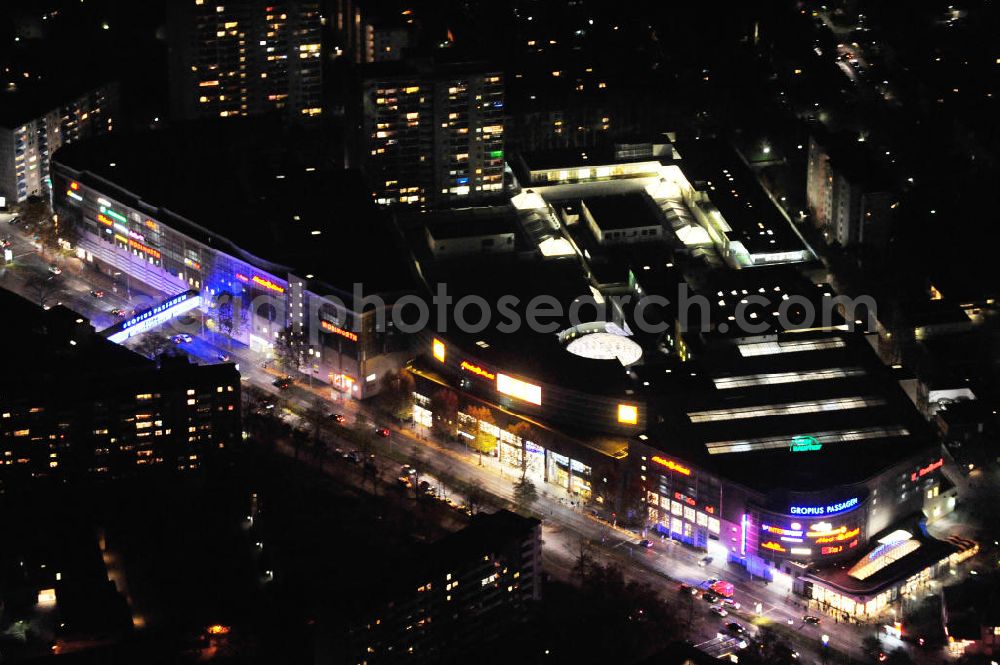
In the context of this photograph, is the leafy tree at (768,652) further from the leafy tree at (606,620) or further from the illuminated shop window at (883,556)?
the illuminated shop window at (883,556)

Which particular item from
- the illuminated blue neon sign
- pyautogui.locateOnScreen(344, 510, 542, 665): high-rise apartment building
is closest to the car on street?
the illuminated blue neon sign

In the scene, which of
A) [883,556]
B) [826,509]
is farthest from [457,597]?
[883,556]

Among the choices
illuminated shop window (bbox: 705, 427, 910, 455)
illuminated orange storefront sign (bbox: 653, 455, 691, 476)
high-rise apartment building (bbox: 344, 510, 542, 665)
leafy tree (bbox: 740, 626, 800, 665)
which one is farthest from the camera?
illuminated shop window (bbox: 705, 427, 910, 455)

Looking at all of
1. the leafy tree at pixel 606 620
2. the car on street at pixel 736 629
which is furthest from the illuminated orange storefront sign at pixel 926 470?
the leafy tree at pixel 606 620

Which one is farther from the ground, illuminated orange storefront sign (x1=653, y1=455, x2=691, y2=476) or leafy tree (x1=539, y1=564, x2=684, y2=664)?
illuminated orange storefront sign (x1=653, y1=455, x2=691, y2=476)

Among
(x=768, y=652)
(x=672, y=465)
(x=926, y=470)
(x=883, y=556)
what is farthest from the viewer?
(x=926, y=470)

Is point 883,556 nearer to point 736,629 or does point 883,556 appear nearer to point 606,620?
point 736,629

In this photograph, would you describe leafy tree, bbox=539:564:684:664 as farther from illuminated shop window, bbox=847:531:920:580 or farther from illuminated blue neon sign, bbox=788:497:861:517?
illuminated shop window, bbox=847:531:920:580

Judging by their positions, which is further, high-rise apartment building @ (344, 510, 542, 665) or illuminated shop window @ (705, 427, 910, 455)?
illuminated shop window @ (705, 427, 910, 455)
